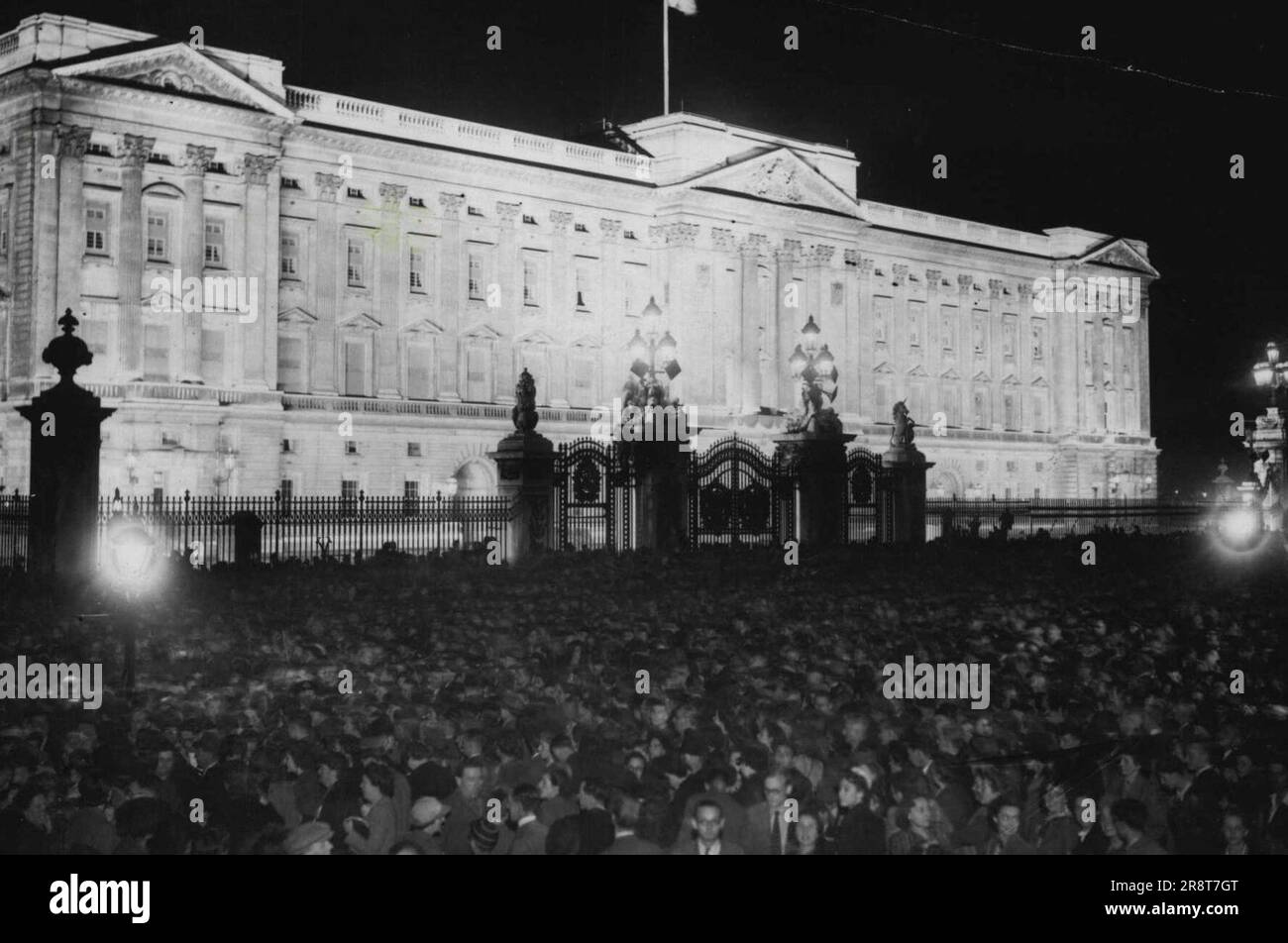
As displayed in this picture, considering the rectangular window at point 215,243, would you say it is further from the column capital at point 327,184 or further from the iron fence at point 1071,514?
the iron fence at point 1071,514

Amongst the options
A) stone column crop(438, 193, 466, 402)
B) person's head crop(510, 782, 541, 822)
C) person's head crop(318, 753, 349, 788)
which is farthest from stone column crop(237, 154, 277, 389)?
person's head crop(510, 782, 541, 822)

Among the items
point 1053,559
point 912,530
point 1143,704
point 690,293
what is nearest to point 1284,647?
point 1143,704

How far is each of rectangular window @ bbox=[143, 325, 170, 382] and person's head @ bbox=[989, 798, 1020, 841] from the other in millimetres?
49801

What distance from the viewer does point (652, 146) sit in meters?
74.3

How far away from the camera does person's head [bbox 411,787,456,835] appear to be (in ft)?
30.1

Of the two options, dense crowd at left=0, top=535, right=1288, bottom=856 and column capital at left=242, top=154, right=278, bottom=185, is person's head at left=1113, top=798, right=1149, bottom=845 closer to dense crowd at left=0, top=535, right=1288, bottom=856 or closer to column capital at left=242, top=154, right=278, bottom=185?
dense crowd at left=0, top=535, right=1288, bottom=856

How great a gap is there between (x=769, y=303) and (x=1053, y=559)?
47.4 m

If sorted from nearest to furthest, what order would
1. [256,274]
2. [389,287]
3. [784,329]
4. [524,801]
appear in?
[524,801]
[256,274]
[389,287]
[784,329]

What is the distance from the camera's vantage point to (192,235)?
55188 millimetres

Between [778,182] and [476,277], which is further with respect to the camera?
[778,182]

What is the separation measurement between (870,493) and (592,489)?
299 inches

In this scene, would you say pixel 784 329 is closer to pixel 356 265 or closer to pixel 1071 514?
pixel 356 265

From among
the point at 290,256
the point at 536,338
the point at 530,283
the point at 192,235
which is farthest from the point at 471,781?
the point at 530,283
